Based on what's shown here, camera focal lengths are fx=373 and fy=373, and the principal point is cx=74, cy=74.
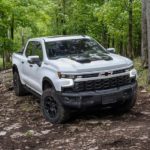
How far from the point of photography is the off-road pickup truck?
8469mm

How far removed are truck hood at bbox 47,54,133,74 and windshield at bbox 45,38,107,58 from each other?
56cm

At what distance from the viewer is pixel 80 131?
828 cm

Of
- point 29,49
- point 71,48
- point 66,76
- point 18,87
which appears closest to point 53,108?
point 66,76

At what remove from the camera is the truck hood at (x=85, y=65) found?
8500mm

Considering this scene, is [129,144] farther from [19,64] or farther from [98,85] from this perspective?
[19,64]

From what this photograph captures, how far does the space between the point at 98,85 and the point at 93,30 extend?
77.7 feet

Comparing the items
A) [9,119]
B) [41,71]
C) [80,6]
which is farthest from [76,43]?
[80,6]

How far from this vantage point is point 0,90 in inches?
558

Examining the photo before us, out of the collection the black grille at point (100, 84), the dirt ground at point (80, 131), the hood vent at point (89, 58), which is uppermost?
the hood vent at point (89, 58)

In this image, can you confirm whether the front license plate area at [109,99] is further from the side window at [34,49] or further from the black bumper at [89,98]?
the side window at [34,49]

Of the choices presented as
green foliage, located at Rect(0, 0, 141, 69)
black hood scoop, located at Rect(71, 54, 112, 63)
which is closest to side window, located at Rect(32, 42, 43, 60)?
black hood scoop, located at Rect(71, 54, 112, 63)

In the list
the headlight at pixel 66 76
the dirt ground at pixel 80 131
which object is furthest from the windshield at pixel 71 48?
the dirt ground at pixel 80 131

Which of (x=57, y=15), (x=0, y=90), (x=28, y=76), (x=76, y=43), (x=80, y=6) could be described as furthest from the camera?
(x=57, y=15)

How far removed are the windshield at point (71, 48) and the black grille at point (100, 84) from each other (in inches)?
53.6
